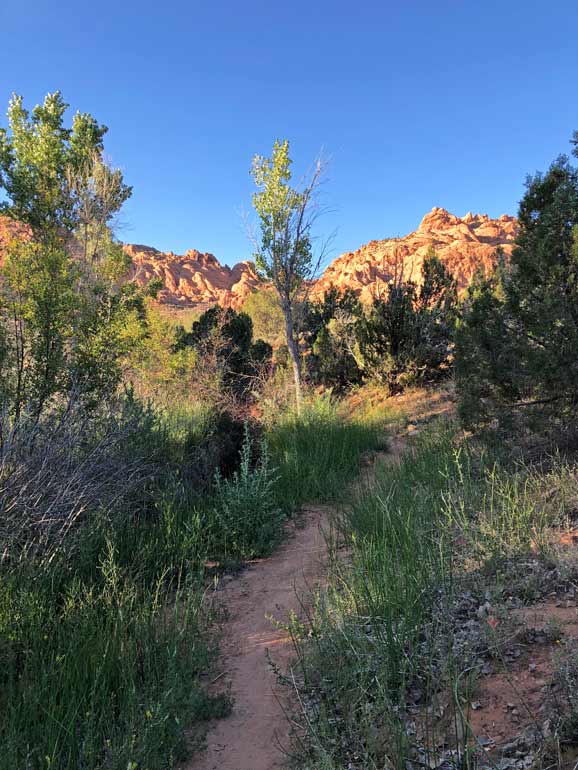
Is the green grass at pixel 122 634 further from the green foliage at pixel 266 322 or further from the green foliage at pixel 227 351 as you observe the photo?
the green foliage at pixel 266 322

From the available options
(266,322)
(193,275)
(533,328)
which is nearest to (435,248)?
(266,322)

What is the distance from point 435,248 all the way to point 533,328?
4536 cm

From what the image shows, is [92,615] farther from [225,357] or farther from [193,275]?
[193,275]

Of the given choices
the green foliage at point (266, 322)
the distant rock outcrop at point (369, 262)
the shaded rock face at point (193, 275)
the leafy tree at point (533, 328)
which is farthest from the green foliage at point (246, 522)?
the shaded rock face at point (193, 275)

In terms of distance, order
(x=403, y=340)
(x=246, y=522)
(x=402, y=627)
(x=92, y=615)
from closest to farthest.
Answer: (x=402, y=627)
(x=92, y=615)
(x=246, y=522)
(x=403, y=340)

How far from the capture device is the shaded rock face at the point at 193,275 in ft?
210

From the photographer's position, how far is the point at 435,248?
153 ft

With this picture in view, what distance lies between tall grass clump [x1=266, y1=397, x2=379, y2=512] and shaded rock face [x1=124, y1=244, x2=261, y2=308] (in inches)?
1927

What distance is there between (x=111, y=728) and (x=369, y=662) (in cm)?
118

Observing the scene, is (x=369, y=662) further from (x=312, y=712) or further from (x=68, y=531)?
(x=68, y=531)

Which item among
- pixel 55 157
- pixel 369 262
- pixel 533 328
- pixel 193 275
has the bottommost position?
pixel 533 328

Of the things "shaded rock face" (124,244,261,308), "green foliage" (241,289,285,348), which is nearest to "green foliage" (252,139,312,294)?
"green foliage" (241,289,285,348)

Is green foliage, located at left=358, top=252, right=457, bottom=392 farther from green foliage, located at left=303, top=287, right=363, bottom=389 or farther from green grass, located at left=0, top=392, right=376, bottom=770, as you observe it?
green grass, located at left=0, top=392, right=376, bottom=770

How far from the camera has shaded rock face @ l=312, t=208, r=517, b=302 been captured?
1737 inches
